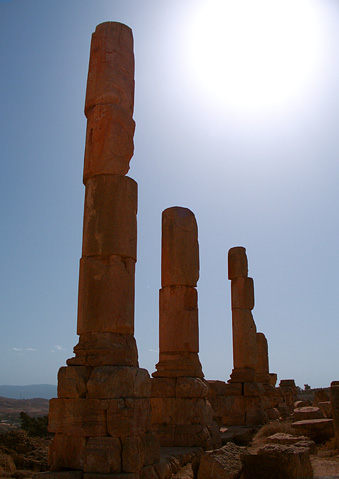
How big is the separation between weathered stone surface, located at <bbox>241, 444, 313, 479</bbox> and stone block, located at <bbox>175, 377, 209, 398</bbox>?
331cm

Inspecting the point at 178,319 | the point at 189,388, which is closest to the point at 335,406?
the point at 189,388

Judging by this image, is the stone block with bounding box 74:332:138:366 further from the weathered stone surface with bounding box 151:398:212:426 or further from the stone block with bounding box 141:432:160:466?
the weathered stone surface with bounding box 151:398:212:426

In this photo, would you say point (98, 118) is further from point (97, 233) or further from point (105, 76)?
point (97, 233)

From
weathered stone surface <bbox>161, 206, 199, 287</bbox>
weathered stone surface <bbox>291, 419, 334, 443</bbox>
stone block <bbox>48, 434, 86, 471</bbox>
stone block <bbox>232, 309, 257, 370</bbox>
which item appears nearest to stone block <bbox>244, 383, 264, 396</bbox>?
stone block <bbox>232, 309, 257, 370</bbox>

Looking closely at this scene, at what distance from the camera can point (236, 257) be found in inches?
721

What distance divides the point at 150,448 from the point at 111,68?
21.4 feet

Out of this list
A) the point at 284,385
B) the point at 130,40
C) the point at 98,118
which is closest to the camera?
the point at 98,118

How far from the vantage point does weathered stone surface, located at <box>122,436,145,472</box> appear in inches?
274

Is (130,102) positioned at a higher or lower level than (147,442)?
higher

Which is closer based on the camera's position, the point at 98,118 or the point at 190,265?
the point at 98,118

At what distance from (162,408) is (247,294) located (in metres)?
7.97

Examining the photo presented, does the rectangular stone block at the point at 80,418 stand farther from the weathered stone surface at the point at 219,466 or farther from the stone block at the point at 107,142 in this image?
the stone block at the point at 107,142

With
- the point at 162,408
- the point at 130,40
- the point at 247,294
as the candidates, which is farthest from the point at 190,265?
the point at 247,294

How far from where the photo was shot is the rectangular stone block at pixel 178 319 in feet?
37.9
